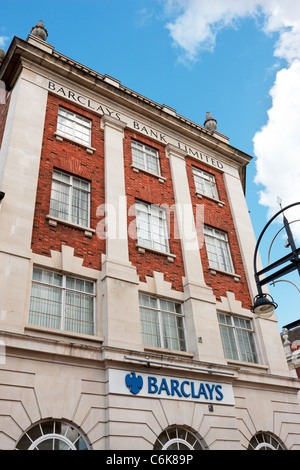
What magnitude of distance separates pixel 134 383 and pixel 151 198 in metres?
7.83

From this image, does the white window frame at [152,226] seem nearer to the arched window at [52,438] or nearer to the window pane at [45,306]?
the window pane at [45,306]

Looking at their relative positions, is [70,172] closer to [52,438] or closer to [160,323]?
[160,323]

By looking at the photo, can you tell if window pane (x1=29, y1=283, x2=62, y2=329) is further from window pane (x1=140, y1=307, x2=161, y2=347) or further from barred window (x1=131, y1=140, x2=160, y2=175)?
barred window (x1=131, y1=140, x2=160, y2=175)

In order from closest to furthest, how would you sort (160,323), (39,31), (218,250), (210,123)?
(160,323) → (218,250) → (39,31) → (210,123)

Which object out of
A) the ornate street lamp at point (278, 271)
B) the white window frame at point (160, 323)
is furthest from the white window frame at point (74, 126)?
the ornate street lamp at point (278, 271)

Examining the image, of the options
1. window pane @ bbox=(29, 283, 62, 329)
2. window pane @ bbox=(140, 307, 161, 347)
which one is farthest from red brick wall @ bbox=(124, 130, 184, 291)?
window pane @ bbox=(29, 283, 62, 329)

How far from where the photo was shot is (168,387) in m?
12.3

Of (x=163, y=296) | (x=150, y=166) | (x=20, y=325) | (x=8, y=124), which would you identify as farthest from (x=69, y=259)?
(x=150, y=166)

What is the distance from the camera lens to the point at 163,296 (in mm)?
14469

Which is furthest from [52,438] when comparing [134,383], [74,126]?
[74,126]

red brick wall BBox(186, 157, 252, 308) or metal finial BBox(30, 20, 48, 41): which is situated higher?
metal finial BBox(30, 20, 48, 41)

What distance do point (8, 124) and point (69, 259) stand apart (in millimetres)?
5974

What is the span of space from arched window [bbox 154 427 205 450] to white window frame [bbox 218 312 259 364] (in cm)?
360

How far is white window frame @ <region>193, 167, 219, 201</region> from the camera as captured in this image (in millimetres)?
19688
